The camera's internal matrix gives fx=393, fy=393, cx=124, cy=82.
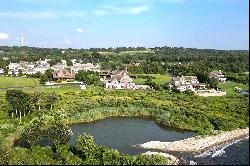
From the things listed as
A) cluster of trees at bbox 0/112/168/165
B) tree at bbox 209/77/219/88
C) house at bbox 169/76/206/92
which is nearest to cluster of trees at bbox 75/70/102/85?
house at bbox 169/76/206/92

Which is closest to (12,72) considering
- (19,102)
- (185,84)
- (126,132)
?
(185,84)

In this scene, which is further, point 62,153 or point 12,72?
point 12,72

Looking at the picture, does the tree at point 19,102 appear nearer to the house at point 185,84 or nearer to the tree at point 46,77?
the house at point 185,84

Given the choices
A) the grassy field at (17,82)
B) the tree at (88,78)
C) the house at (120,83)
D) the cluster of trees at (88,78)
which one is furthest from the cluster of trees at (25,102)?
the tree at (88,78)

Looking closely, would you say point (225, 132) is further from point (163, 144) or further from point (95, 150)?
point (95, 150)

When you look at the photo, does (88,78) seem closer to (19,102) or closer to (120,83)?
(120,83)
